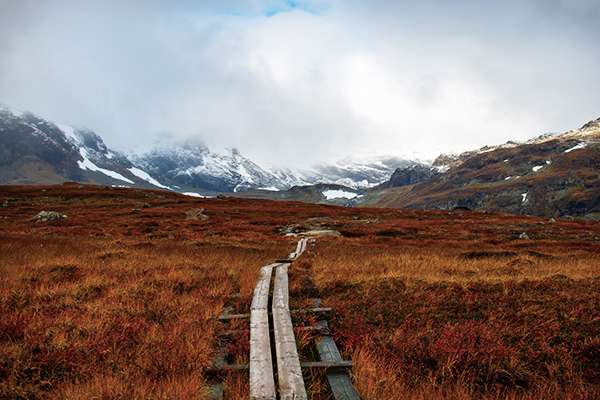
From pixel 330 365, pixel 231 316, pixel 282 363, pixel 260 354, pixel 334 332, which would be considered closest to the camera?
pixel 282 363

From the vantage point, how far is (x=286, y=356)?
13.6ft

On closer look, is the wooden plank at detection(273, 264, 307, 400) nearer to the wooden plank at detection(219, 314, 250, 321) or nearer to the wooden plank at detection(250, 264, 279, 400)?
the wooden plank at detection(250, 264, 279, 400)

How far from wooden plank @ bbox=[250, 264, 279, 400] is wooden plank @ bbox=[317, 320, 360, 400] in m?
0.85

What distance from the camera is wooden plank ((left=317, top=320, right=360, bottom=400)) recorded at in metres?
3.62

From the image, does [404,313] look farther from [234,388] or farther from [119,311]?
[119,311]

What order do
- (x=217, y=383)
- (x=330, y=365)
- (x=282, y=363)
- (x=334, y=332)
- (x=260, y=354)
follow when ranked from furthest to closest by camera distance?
(x=334, y=332) < (x=260, y=354) < (x=330, y=365) < (x=282, y=363) < (x=217, y=383)

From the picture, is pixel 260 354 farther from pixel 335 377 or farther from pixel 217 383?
pixel 335 377

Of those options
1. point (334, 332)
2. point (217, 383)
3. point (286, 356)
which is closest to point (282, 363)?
point (286, 356)

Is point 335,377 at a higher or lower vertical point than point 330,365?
lower

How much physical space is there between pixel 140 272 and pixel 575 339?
34.9 ft

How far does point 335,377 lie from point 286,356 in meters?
0.75

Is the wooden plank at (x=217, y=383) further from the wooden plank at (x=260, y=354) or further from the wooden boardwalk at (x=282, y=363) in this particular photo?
the wooden plank at (x=260, y=354)

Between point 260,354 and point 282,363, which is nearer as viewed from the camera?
point 282,363

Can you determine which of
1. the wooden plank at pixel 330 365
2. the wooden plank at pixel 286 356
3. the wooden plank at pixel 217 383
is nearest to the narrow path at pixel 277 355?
the wooden plank at pixel 286 356
